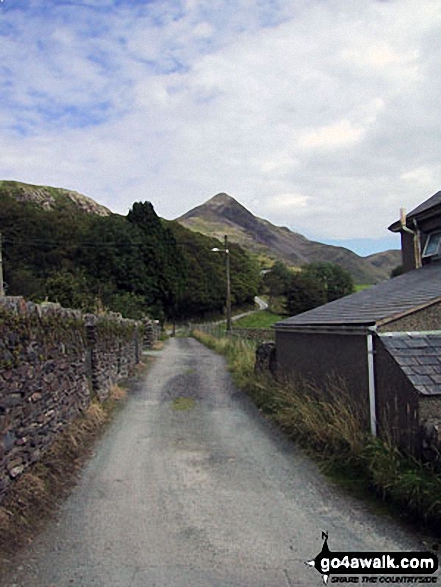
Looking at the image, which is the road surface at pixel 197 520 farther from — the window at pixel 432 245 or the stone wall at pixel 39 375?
the window at pixel 432 245

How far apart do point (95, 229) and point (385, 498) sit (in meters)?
46.9

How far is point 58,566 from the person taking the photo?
169 inches

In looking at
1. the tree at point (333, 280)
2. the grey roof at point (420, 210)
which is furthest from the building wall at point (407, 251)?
the tree at point (333, 280)

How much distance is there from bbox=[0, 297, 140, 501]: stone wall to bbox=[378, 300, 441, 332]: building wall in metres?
4.66

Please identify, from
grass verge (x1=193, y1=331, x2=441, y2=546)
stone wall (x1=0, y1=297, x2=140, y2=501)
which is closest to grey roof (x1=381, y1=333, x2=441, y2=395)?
grass verge (x1=193, y1=331, x2=441, y2=546)

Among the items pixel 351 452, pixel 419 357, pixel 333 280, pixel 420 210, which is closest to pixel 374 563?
pixel 351 452

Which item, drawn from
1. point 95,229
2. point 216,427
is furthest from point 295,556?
point 95,229

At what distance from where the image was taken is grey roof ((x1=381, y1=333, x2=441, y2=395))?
6234 millimetres

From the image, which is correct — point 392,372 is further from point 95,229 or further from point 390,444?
point 95,229

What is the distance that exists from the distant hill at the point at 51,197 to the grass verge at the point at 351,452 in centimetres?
9356

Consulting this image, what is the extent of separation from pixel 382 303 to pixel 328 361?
53.7 inches

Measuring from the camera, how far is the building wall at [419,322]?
24.2 ft

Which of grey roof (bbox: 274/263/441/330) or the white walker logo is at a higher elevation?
grey roof (bbox: 274/263/441/330)

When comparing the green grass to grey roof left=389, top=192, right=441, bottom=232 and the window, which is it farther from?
the window
